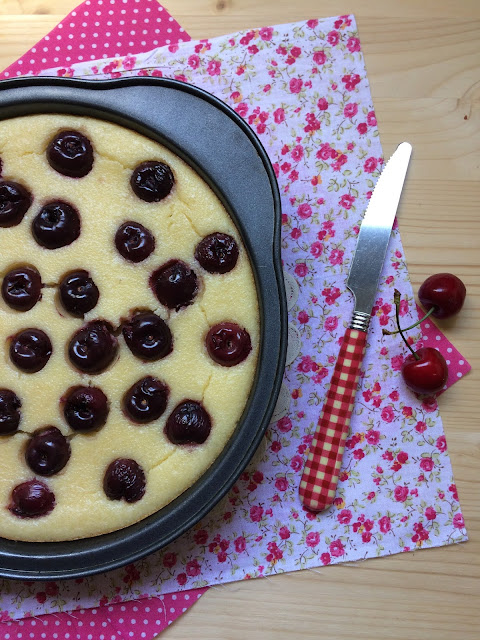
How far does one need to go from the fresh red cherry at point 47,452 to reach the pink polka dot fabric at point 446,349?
3.39 feet

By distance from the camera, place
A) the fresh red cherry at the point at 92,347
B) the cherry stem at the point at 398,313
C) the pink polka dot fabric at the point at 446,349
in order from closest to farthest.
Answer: the fresh red cherry at the point at 92,347 → the cherry stem at the point at 398,313 → the pink polka dot fabric at the point at 446,349

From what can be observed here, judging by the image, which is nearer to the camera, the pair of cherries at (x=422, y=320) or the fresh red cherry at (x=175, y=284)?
the fresh red cherry at (x=175, y=284)

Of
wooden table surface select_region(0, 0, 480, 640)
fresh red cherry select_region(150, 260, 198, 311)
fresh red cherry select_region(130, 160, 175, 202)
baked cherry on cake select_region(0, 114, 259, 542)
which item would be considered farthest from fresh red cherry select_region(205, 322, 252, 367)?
wooden table surface select_region(0, 0, 480, 640)

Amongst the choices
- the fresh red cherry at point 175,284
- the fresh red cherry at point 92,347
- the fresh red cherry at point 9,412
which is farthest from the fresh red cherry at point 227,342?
the fresh red cherry at point 9,412

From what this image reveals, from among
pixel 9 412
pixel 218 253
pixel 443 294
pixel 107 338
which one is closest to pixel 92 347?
pixel 107 338

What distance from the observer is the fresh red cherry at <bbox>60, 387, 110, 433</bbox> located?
1455 millimetres

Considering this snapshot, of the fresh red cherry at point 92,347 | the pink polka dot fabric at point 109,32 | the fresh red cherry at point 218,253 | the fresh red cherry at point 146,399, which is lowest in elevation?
the fresh red cherry at point 146,399

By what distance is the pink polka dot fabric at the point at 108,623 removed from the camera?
1650mm

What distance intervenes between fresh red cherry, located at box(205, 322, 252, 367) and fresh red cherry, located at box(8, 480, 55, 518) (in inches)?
20.8

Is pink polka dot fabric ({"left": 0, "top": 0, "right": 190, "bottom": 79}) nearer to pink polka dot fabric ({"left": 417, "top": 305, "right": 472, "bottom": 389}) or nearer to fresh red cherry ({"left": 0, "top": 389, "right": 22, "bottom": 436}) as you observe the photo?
fresh red cherry ({"left": 0, "top": 389, "right": 22, "bottom": 436})

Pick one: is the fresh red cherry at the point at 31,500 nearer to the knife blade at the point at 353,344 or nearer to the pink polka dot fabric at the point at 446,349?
the knife blade at the point at 353,344

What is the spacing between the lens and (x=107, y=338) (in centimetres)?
146

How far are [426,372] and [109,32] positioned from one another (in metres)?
1.36

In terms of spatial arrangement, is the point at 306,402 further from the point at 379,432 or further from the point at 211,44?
the point at 211,44
